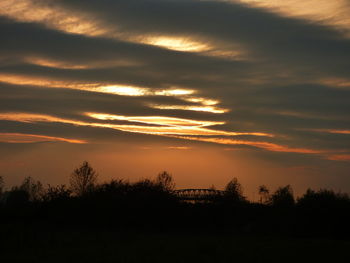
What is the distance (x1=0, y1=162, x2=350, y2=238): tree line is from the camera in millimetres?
57469

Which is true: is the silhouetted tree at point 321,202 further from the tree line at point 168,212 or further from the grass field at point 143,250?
the grass field at point 143,250

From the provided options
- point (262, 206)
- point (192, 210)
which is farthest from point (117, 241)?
point (262, 206)

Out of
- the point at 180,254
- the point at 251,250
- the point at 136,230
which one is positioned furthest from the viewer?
the point at 136,230

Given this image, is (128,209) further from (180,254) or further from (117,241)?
(180,254)

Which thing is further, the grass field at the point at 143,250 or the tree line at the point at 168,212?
the tree line at the point at 168,212

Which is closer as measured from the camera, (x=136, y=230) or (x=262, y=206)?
(x=136, y=230)

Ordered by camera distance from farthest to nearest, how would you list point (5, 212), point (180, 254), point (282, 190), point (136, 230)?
point (282, 190)
point (5, 212)
point (136, 230)
point (180, 254)

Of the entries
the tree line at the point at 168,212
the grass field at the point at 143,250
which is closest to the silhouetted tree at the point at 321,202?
the tree line at the point at 168,212

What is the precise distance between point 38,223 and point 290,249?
3099 cm

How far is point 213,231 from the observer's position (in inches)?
2280

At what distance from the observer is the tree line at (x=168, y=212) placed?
189ft

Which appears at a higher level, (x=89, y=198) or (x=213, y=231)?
(x=89, y=198)

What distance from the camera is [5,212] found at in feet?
195

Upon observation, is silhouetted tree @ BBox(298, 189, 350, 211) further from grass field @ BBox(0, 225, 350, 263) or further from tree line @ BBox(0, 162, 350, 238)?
grass field @ BBox(0, 225, 350, 263)
